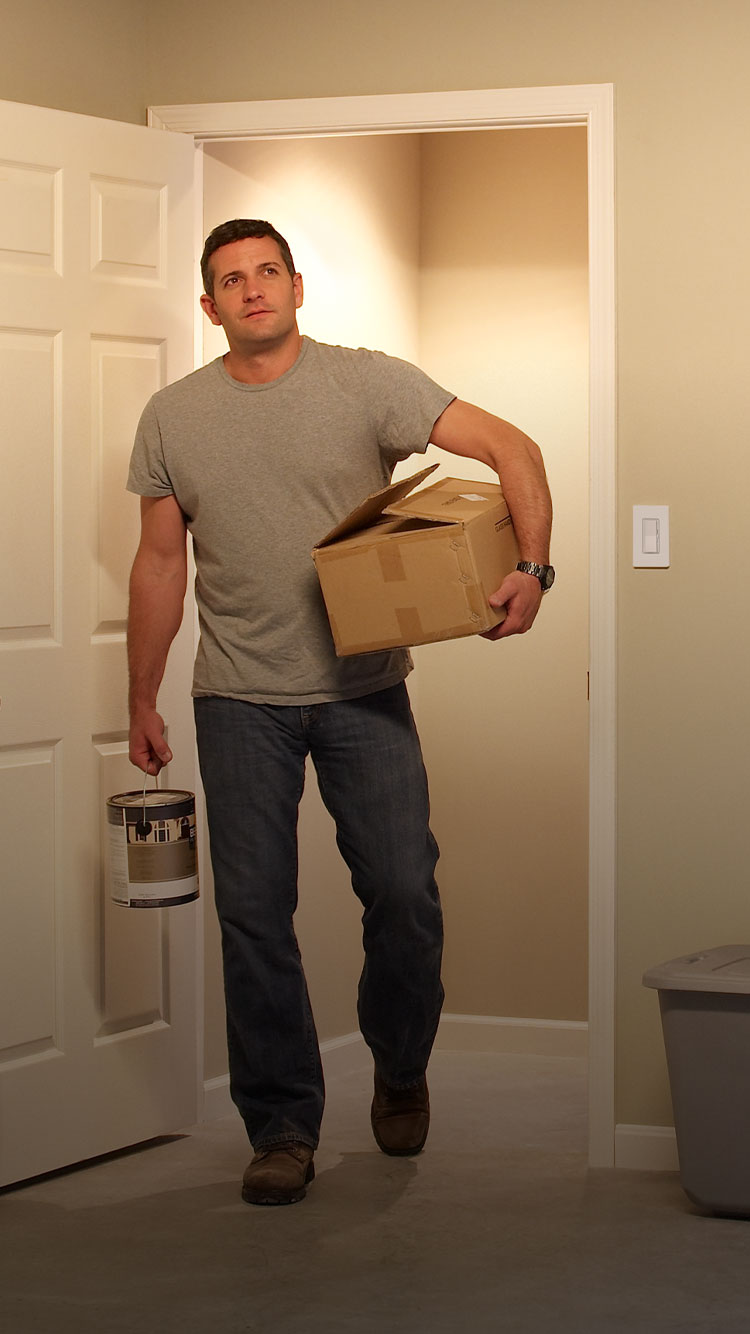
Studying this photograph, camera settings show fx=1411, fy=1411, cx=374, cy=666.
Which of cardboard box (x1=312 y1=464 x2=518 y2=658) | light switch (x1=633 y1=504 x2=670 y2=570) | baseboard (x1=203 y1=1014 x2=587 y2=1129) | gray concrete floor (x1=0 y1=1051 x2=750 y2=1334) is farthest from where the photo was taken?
baseboard (x1=203 y1=1014 x2=587 y2=1129)

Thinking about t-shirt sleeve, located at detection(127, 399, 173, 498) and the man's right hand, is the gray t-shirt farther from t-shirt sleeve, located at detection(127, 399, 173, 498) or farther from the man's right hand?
the man's right hand

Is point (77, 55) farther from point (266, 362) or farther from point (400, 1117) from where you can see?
point (400, 1117)

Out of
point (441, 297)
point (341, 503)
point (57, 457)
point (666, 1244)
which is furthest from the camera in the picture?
point (441, 297)

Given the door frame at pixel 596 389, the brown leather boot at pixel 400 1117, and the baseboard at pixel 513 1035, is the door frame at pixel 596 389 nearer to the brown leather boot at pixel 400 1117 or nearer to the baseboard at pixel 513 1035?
the brown leather boot at pixel 400 1117

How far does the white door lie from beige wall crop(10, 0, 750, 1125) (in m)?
0.23

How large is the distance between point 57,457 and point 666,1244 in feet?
5.68

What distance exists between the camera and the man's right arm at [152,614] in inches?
101

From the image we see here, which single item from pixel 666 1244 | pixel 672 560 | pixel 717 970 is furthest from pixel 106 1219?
pixel 672 560

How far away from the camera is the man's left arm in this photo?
7.42ft

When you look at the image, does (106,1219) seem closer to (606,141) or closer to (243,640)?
(243,640)

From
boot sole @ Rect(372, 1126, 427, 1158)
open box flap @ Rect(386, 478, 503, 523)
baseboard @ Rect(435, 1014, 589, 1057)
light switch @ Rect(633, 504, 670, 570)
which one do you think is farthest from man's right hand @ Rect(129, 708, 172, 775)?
baseboard @ Rect(435, 1014, 589, 1057)

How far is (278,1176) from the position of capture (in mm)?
2436

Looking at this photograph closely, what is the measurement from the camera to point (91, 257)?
2666 millimetres

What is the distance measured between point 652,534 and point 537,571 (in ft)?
1.41
